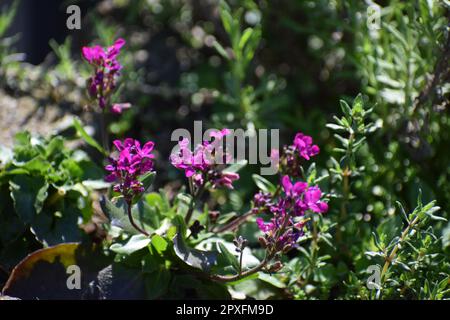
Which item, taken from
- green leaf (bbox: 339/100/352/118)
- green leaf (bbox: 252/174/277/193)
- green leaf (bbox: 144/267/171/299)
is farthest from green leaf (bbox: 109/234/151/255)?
green leaf (bbox: 339/100/352/118)

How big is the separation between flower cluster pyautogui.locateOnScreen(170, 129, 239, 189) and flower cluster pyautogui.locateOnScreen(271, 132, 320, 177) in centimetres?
16

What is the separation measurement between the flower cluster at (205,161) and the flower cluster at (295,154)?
0.52 ft

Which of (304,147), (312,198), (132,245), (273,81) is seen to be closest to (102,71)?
(132,245)

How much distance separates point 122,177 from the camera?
1636 millimetres

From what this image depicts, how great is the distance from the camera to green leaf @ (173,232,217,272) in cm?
169

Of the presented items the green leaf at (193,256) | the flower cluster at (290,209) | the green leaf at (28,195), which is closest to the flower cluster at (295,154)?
the flower cluster at (290,209)

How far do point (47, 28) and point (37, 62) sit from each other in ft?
0.99

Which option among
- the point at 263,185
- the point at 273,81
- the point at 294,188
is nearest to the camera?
the point at 294,188

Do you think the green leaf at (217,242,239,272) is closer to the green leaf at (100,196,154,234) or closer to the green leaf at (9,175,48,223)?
the green leaf at (100,196,154,234)

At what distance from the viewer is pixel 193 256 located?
1.73 meters

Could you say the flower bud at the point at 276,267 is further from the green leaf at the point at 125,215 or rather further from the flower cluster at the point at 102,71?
the flower cluster at the point at 102,71

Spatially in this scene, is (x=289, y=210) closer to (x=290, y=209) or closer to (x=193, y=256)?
(x=290, y=209)

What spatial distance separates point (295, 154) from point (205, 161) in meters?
0.27
